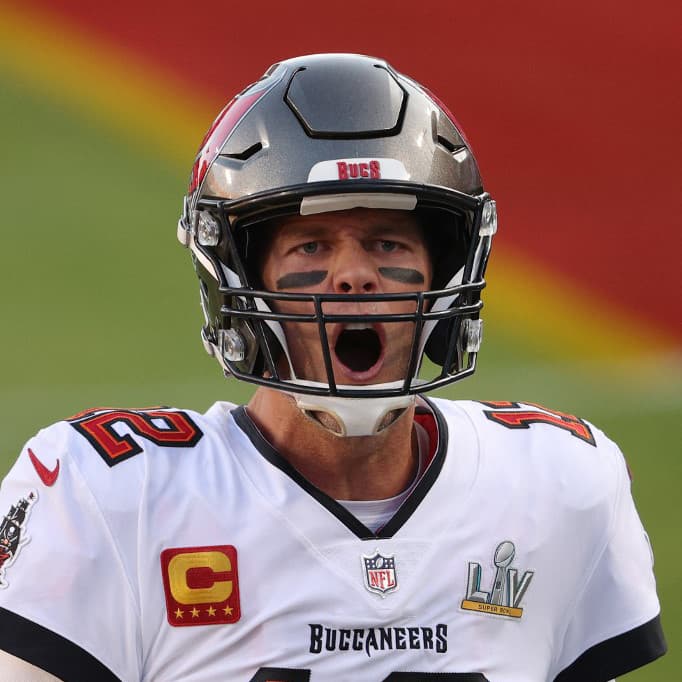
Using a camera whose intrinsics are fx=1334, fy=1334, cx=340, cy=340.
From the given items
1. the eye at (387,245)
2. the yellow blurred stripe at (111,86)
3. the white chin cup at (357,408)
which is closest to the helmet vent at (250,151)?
the eye at (387,245)

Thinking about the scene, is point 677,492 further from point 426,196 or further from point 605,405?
point 426,196

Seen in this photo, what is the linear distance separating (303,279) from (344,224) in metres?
0.10

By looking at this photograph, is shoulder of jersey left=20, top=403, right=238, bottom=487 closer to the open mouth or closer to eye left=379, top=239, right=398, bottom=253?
the open mouth

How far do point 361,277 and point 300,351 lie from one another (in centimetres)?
14

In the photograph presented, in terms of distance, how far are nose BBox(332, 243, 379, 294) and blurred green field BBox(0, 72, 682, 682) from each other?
2.06 metres

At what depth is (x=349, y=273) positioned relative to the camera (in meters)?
1.87

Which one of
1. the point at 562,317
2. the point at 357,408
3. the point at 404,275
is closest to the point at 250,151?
the point at 404,275

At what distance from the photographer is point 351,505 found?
6.45 ft

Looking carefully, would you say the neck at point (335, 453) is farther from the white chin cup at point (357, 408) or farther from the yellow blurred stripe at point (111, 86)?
the yellow blurred stripe at point (111, 86)

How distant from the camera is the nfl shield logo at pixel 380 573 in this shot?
188 cm

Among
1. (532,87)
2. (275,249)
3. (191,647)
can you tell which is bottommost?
(532,87)

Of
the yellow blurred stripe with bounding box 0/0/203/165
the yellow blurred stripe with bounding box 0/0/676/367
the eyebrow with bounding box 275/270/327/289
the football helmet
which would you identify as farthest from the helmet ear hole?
the yellow blurred stripe with bounding box 0/0/203/165

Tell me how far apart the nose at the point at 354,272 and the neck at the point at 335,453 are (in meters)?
0.21

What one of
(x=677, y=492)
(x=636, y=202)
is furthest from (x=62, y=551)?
(x=636, y=202)
